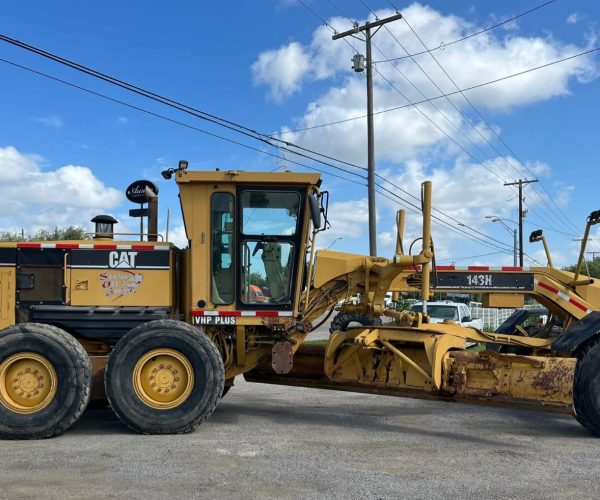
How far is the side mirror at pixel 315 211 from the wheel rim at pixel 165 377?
6.97ft

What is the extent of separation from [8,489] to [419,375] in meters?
4.39

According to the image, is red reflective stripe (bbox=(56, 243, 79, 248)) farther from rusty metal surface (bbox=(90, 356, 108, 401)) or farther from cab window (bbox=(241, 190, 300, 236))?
cab window (bbox=(241, 190, 300, 236))

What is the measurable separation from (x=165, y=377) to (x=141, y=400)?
35 cm

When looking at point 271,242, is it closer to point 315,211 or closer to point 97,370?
point 315,211

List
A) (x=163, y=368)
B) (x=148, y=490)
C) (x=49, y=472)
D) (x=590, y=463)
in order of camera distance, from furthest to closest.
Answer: (x=163, y=368) < (x=590, y=463) < (x=49, y=472) < (x=148, y=490)

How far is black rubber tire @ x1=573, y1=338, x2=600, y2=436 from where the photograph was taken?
6.89 meters

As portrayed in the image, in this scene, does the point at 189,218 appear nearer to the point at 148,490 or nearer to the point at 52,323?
the point at 52,323

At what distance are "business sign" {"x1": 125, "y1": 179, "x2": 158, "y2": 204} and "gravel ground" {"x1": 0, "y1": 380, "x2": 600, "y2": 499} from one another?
2.91m

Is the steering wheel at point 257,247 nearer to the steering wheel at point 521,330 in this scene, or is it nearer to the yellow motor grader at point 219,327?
the yellow motor grader at point 219,327

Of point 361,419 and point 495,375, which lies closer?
point 495,375

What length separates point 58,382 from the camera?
21.6ft

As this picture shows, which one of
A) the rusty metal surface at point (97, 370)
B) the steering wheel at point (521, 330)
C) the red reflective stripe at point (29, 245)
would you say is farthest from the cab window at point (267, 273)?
the steering wheel at point (521, 330)

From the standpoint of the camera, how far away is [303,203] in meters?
7.21

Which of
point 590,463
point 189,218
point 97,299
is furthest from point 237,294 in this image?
point 590,463
